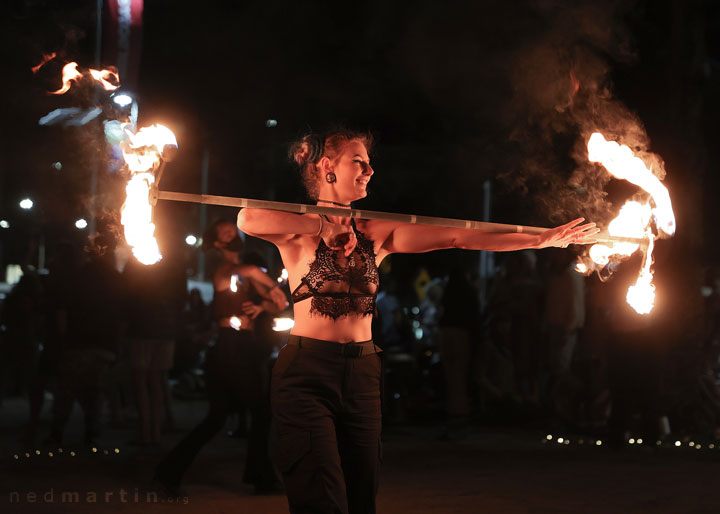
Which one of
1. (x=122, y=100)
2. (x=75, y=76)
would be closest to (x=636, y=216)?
(x=122, y=100)

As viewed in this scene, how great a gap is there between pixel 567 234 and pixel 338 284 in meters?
1.15

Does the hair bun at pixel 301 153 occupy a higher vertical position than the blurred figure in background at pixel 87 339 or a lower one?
higher

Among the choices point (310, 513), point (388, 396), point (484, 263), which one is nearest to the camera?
point (310, 513)

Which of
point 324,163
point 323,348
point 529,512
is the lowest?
point 529,512

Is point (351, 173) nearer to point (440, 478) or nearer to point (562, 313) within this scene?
point (440, 478)

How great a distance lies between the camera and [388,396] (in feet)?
33.8

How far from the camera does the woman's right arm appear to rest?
13.0ft

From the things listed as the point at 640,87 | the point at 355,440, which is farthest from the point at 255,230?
the point at 640,87

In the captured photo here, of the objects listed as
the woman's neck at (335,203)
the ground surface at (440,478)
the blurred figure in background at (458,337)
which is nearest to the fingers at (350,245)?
the woman's neck at (335,203)

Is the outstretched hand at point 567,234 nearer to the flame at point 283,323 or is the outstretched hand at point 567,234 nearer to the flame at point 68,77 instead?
the flame at point 283,323

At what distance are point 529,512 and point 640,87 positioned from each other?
7052 mm

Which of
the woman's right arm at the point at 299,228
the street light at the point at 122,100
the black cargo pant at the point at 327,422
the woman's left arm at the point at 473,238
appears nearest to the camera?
the black cargo pant at the point at 327,422

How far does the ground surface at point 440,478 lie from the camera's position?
6.09 meters

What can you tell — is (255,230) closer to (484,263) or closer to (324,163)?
(324,163)
